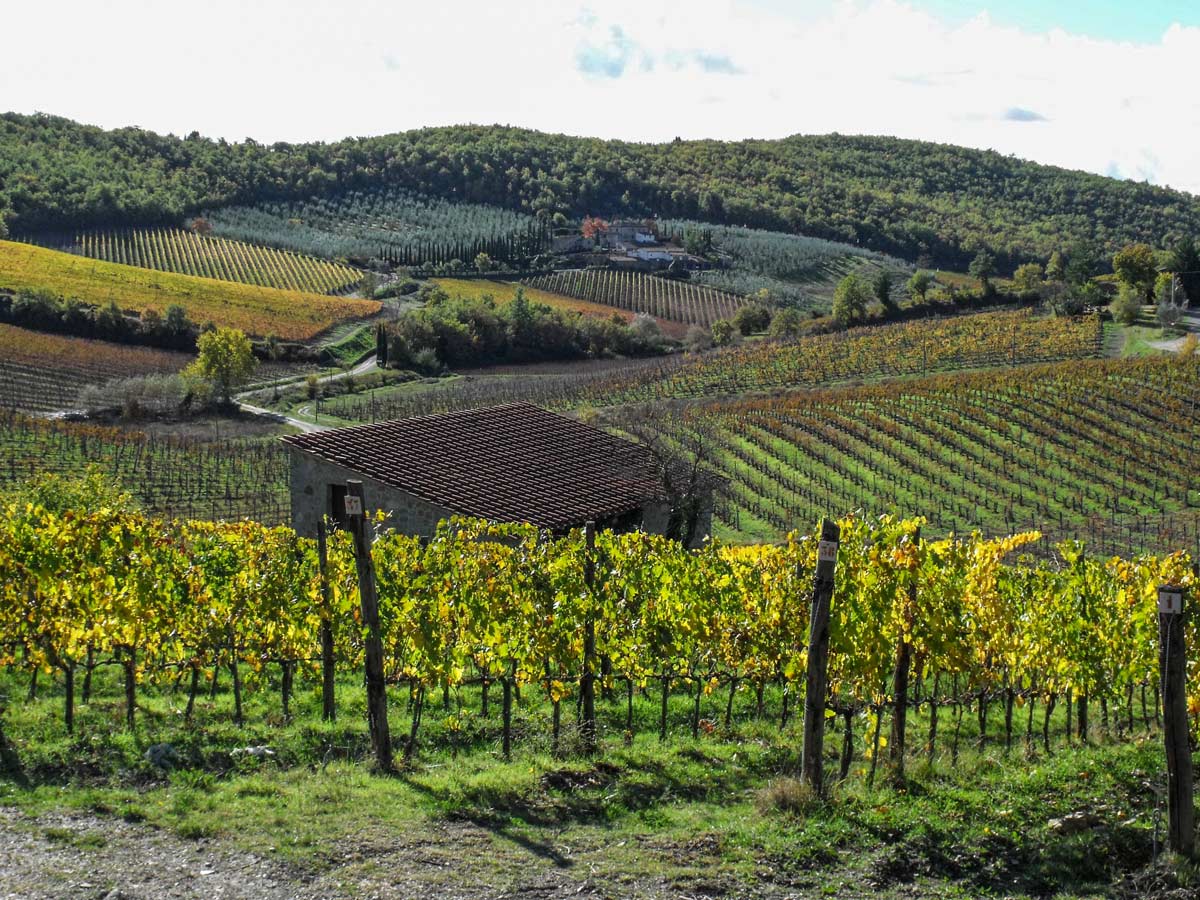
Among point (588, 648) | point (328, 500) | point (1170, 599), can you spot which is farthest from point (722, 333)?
point (1170, 599)

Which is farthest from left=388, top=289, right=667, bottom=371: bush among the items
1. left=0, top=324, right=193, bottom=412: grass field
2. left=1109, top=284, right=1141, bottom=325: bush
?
left=1109, top=284, right=1141, bottom=325: bush

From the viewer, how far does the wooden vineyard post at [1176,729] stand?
357 inches

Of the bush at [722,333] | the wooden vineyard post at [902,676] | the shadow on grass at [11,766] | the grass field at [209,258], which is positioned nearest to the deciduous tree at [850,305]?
the bush at [722,333]

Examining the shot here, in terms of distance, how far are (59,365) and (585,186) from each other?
3675 inches

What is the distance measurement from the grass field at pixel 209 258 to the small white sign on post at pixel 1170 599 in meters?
95.9

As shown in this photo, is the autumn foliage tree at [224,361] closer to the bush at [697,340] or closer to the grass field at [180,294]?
the grass field at [180,294]

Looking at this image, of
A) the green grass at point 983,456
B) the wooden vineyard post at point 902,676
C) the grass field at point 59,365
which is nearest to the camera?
the wooden vineyard post at point 902,676

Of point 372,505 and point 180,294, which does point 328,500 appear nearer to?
point 372,505

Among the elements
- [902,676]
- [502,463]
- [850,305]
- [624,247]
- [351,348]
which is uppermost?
[624,247]

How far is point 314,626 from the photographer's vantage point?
1420 cm

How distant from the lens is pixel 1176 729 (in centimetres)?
925

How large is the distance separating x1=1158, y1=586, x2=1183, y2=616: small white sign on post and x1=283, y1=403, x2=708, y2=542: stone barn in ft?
52.8

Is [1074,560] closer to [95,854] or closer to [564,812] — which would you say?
[564,812]

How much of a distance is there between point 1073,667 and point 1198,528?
27.2m
